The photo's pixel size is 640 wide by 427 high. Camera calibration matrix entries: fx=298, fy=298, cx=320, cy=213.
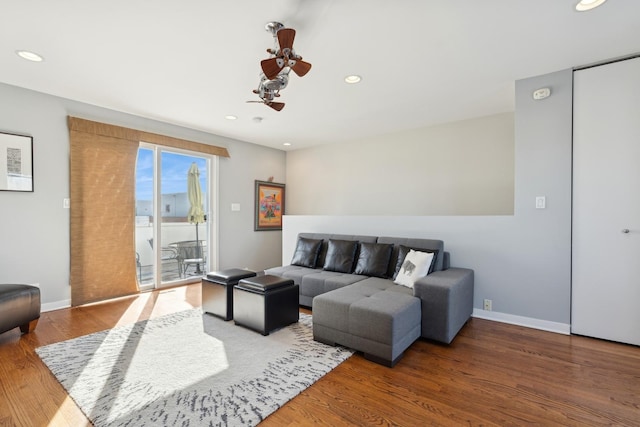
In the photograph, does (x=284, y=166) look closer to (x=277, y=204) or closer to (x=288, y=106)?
(x=277, y=204)

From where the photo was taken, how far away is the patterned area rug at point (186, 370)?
1731mm

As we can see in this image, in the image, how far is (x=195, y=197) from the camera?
16.3 feet

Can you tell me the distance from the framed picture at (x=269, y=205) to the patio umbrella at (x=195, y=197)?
1.15m

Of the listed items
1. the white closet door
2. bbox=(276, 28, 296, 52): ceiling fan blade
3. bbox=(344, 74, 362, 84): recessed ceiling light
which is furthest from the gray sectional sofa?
bbox=(276, 28, 296, 52): ceiling fan blade

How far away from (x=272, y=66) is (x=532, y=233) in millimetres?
2941

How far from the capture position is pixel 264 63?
2107 mm

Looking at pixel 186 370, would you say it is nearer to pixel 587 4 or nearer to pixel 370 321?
pixel 370 321

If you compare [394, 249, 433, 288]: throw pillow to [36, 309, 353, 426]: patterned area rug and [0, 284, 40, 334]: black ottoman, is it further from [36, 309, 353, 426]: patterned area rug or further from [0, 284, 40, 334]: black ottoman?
[0, 284, 40, 334]: black ottoman

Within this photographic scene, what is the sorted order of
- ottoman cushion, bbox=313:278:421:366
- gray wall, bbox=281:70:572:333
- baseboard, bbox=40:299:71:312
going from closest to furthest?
ottoman cushion, bbox=313:278:421:366, gray wall, bbox=281:70:572:333, baseboard, bbox=40:299:71:312

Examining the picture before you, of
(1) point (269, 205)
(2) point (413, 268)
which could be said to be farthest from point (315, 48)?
(1) point (269, 205)

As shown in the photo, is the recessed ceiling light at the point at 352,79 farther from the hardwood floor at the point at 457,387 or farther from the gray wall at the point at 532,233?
the hardwood floor at the point at 457,387

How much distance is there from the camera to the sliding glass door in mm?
4363

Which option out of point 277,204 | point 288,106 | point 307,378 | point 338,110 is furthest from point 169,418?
point 277,204

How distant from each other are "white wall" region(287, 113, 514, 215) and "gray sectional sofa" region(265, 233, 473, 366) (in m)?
1.33
